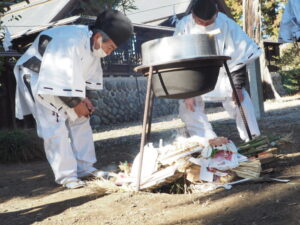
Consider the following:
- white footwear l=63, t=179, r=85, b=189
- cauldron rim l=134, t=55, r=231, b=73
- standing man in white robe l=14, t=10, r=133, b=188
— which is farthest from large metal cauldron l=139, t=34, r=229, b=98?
white footwear l=63, t=179, r=85, b=189

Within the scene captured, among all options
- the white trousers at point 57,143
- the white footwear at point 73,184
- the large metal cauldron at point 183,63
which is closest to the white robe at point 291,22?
the large metal cauldron at point 183,63

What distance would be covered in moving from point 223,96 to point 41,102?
178 centimetres

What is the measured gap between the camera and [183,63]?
301 cm

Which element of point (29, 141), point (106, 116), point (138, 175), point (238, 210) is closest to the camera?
point (238, 210)

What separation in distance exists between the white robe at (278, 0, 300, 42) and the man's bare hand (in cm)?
305

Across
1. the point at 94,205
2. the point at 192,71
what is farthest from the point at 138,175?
the point at 192,71

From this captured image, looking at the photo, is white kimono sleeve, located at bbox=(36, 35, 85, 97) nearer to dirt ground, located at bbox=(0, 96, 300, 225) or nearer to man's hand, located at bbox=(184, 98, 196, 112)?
dirt ground, located at bbox=(0, 96, 300, 225)

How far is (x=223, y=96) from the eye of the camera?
406cm

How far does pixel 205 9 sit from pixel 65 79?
149cm

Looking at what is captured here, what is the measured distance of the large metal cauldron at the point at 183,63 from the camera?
3.02m

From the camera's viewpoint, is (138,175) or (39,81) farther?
(39,81)

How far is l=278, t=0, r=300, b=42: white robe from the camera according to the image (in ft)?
16.6

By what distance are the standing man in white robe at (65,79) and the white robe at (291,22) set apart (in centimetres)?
269

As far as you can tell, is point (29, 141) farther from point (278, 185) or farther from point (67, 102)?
point (278, 185)
